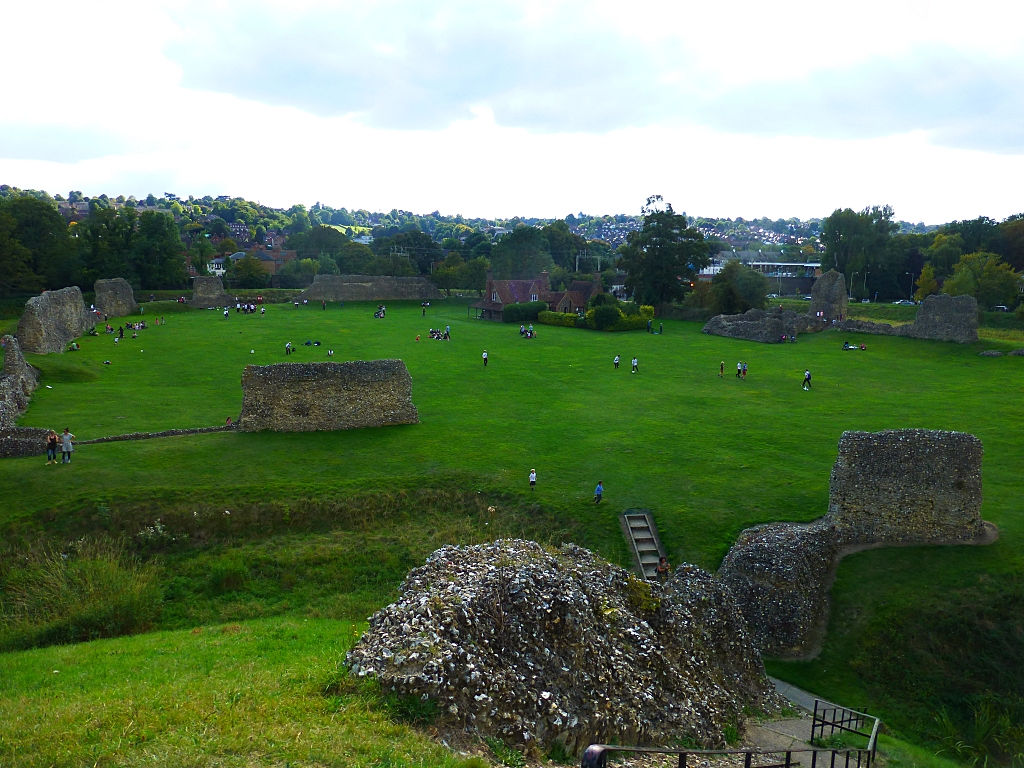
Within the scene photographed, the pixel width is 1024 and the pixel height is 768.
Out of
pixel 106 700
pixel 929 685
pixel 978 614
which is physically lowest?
pixel 929 685

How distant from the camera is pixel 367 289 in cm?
9400

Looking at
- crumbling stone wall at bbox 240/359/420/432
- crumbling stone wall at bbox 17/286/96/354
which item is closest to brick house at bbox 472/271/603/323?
crumbling stone wall at bbox 17/286/96/354

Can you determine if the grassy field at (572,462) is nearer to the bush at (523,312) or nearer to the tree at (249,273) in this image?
the bush at (523,312)

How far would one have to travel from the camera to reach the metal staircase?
20.4m

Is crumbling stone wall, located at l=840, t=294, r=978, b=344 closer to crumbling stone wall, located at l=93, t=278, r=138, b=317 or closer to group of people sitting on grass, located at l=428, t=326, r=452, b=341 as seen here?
group of people sitting on grass, located at l=428, t=326, r=452, b=341

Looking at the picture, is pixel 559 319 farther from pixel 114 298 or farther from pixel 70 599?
pixel 70 599

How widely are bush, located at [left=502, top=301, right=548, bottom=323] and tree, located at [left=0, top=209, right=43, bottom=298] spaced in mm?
49077

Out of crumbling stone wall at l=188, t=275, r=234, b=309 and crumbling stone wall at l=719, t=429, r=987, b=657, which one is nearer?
crumbling stone wall at l=719, t=429, r=987, b=657

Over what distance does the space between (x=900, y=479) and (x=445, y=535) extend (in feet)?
43.5

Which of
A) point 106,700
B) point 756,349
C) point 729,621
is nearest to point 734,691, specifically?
point 729,621

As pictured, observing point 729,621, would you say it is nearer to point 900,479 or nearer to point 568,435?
point 900,479

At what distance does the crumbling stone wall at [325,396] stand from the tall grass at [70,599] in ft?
34.9

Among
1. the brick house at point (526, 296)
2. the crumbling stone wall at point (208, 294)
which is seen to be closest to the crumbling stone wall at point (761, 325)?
the brick house at point (526, 296)

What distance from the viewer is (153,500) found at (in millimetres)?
22250
